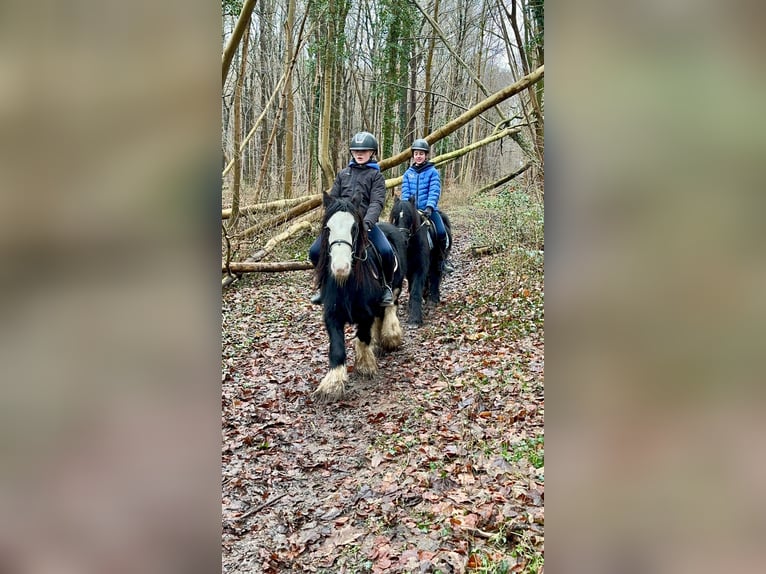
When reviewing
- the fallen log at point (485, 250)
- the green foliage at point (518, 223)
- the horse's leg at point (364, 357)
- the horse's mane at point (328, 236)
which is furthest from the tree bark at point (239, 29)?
the fallen log at point (485, 250)

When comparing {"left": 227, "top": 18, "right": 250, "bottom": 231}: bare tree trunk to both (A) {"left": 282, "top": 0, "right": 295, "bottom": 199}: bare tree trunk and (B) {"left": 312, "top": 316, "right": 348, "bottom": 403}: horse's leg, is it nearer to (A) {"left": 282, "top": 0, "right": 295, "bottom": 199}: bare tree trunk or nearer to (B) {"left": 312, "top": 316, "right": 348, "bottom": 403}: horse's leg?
(A) {"left": 282, "top": 0, "right": 295, "bottom": 199}: bare tree trunk

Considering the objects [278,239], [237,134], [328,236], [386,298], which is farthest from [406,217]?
[278,239]

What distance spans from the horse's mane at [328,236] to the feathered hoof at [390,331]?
1370 millimetres

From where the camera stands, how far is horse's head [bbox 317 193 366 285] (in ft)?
14.5

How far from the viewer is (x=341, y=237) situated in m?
4.50

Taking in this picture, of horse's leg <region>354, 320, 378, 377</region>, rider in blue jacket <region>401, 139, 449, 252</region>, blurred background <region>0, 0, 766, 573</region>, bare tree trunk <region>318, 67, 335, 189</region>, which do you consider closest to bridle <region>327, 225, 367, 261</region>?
horse's leg <region>354, 320, 378, 377</region>
